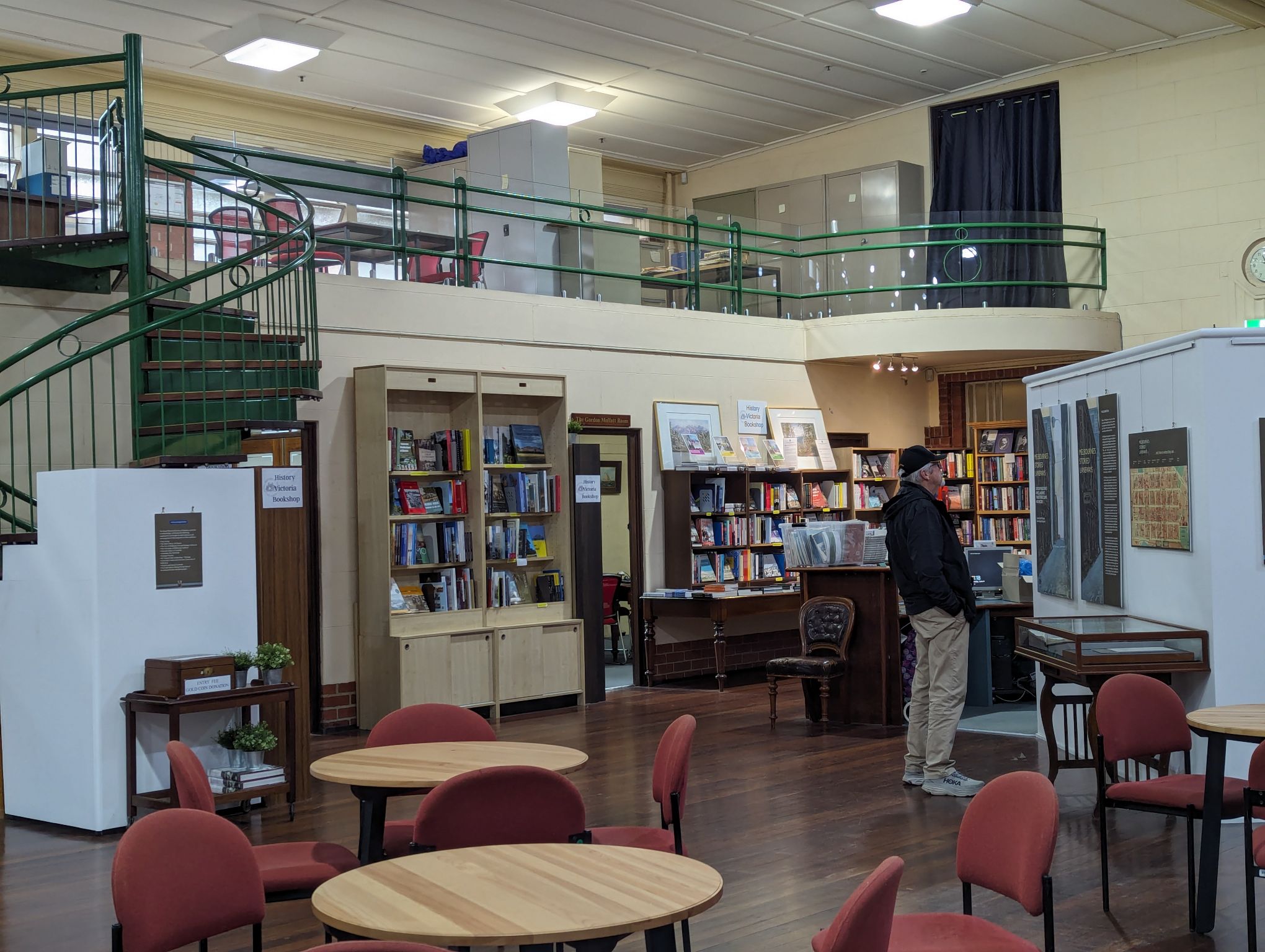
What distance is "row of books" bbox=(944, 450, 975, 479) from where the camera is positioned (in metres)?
13.9

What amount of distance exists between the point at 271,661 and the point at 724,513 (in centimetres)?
582

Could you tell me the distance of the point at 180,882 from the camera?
3289mm

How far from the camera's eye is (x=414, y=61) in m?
12.7

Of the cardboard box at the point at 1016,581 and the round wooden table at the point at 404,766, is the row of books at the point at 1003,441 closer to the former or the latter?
the cardboard box at the point at 1016,581

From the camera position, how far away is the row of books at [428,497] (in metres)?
9.63

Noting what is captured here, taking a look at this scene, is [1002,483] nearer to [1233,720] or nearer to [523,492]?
[523,492]

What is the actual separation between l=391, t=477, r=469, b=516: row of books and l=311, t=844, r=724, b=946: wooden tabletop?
6468mm

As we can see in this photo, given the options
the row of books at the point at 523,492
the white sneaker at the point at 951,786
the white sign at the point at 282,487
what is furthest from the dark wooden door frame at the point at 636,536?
the white sneaker at the point at 951,786

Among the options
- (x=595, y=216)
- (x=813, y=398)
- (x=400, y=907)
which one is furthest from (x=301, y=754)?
(x=813, y=398)

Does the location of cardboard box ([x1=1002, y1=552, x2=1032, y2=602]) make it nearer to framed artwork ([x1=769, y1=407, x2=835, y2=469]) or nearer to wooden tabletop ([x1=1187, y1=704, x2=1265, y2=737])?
framed artwork ([x1=769, y1=407, x2=835, y2=469])

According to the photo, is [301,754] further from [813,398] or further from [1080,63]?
[1080,63]

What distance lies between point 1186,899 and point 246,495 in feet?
16.3

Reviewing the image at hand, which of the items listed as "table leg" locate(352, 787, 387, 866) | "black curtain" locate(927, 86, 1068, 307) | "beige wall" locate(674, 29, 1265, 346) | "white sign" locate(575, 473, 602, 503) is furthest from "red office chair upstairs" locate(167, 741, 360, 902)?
"beige wall" locate(674, 29, 1265, 346)

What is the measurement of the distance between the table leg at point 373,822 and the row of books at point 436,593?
5157 millimetres
